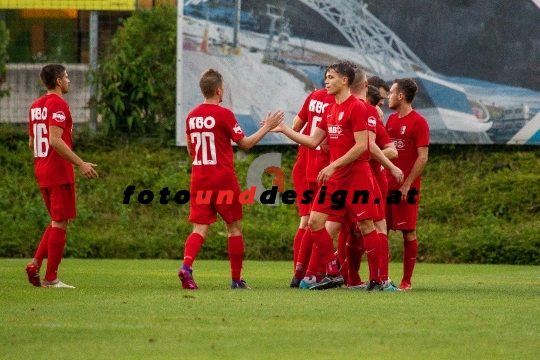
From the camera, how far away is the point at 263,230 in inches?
711

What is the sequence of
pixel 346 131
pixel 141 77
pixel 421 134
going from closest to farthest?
pixel 346 131 < pixel 421 134 < pixel 141 77

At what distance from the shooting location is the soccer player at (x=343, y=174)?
33.3 ft

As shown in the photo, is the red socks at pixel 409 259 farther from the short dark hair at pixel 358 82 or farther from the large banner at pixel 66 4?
the large banner at pixel 66 4

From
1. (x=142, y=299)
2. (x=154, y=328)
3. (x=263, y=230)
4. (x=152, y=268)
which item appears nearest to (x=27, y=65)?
(x=263, y=230)

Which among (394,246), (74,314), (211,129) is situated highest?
(211,129)

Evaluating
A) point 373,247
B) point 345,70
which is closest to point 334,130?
point 345,70

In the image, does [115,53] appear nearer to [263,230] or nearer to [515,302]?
[263,230]

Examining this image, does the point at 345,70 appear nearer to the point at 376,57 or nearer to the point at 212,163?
the point at 212,163

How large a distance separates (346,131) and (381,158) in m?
0.40

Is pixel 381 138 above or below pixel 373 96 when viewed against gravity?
below

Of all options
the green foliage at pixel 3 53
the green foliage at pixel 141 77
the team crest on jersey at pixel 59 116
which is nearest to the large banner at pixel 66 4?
the green foliage at pixel 141 77

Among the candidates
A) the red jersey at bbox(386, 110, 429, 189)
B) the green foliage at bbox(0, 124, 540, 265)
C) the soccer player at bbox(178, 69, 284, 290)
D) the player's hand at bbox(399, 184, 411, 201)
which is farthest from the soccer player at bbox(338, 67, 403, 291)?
the green foliage at bbox(0, 124, 540, 265)

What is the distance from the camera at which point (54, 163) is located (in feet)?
36.7

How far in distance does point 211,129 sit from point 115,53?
10.7m
